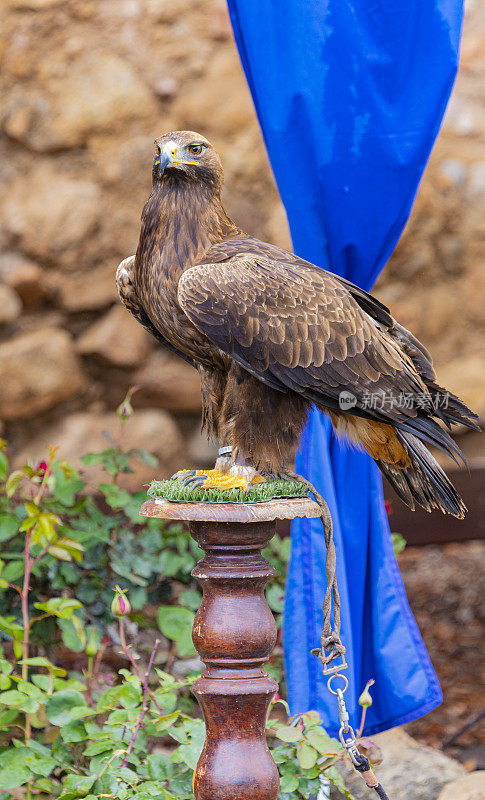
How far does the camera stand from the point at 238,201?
320cm

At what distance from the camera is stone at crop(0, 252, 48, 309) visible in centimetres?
299

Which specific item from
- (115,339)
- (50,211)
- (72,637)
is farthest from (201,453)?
(72,637)

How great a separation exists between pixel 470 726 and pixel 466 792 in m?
0.97

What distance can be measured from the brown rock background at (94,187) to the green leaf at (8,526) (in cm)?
104

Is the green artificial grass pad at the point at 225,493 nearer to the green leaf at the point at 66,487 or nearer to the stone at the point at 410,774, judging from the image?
the green leaf at the point at 66,487

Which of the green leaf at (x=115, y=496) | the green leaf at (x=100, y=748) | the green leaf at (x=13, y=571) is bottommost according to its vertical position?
the green leaf at (x=100, y=748)

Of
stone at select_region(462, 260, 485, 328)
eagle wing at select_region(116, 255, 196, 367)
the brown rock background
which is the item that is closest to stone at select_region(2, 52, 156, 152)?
the brown rock background

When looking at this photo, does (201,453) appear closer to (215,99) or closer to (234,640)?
(215,99)

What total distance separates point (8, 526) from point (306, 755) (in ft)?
2.86

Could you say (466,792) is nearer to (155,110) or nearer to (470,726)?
(470,726)

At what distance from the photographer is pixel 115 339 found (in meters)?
3.12

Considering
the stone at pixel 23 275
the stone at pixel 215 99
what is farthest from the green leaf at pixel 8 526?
the stone at pixel 215 99

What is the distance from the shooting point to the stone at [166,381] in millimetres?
3184

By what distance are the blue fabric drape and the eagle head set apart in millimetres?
442
